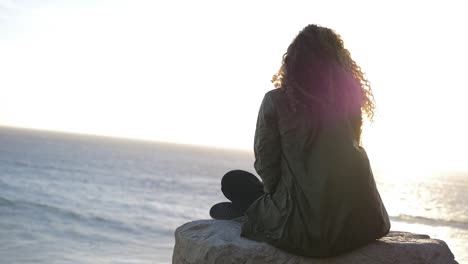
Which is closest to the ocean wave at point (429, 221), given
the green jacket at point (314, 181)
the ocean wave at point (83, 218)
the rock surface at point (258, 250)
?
the ocean wave at point (83, 218)

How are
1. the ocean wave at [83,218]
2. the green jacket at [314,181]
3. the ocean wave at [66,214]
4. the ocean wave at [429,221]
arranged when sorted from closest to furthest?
1. the green jacket at [314,181]
2. the ocean wave at [83,218]
3. the ocean wave at [66,214]
4. the ocean wave at [429,221]

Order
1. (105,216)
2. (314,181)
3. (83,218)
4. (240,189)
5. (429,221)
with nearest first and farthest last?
(314,181)
(240,189)
(83,218)
(105,216)
(429,221)

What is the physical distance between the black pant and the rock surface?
22 cm

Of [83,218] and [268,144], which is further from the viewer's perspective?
[83,218]

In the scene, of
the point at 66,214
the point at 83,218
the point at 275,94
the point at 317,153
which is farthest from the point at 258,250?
the point at 66,214

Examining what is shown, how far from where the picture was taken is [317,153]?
3570 mm

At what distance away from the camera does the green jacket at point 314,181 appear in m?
3.54

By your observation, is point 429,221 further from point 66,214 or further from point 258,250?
point 258,250

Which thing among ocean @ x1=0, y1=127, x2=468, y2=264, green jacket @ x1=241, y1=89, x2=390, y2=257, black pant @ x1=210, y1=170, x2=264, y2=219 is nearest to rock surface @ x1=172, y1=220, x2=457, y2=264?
green jacket @ x1=241, y1=89, x2=390, y2=257

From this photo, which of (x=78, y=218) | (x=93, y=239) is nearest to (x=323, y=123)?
(x=93, y=239)

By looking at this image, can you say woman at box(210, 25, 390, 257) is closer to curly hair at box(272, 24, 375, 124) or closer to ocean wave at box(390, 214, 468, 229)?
curly hair at box(272, 24, 375, 124)

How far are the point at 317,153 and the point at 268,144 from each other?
367mm

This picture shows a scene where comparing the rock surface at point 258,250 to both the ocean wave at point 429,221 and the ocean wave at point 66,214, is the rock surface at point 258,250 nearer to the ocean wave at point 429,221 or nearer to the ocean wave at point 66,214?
the ocean wave at point 66,214

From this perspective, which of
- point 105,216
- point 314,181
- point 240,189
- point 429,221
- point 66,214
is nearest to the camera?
point 314,181
